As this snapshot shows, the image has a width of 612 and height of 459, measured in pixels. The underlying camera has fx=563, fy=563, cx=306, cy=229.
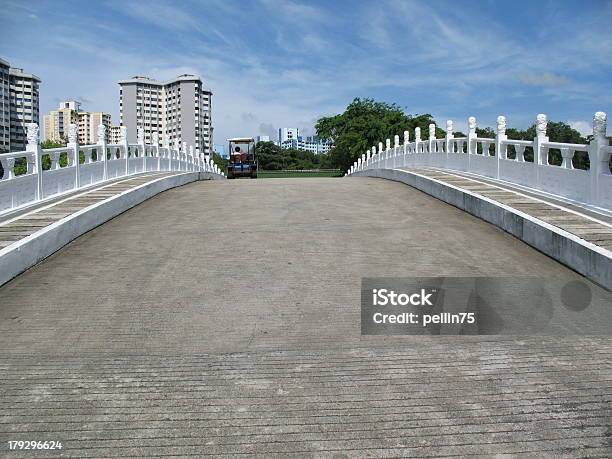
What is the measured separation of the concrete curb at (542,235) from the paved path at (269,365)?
0.22 meters

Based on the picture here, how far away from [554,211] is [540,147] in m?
3.27

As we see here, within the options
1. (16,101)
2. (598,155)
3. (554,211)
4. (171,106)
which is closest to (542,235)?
(554,211)

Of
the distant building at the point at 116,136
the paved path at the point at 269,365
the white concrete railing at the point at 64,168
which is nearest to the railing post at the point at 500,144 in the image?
the paved path at the point at 269,365

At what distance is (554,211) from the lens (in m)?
9.31

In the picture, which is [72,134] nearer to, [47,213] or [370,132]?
[47,213]

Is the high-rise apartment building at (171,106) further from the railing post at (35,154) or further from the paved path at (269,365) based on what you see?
the paved path at (269,365)

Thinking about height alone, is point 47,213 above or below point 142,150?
below

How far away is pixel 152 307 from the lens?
5883 mm

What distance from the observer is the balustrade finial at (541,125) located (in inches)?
479

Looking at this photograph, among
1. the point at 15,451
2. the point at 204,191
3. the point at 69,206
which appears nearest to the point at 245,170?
the point at 204,191

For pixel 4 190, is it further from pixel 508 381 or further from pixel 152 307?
pixel 508 381

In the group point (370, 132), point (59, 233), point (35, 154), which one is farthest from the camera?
point (370, 132)

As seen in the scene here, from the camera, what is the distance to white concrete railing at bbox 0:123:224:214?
10188mm

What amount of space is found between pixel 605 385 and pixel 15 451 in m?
3.92
